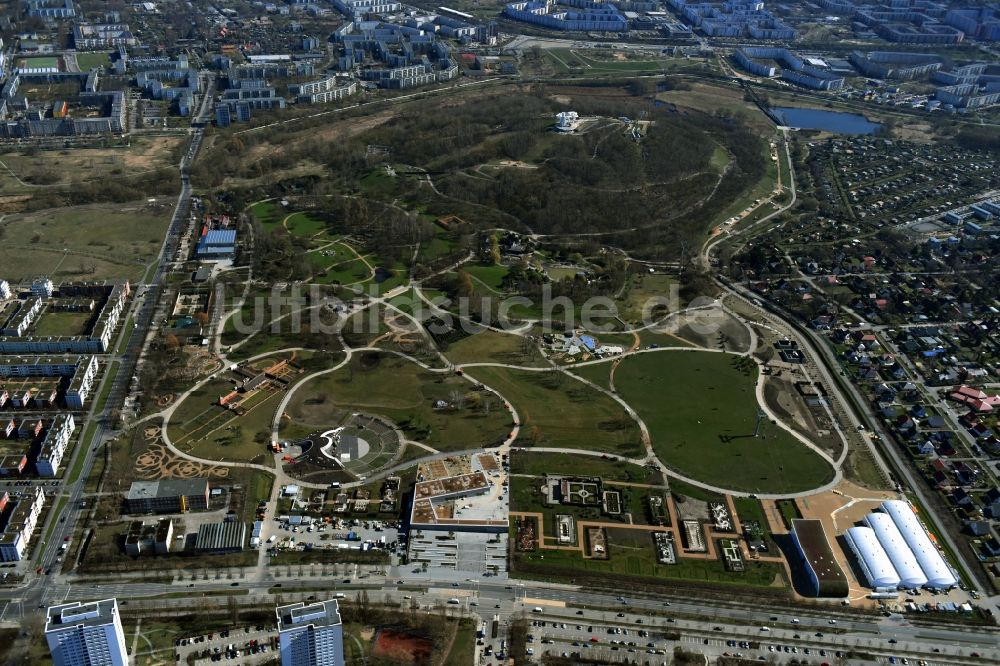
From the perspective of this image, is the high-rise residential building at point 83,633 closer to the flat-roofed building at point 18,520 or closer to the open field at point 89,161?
the flat-roofed building at point 18,520

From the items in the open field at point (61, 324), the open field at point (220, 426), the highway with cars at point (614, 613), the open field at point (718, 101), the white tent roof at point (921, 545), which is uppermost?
the open field at point (718, 101)

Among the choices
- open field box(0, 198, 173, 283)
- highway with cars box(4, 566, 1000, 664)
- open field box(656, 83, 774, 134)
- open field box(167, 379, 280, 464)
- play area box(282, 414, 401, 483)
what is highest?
open field box(656, 83, 774, 134)

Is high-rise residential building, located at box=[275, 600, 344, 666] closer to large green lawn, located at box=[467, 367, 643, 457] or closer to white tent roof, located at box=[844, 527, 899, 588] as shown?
large green lawn, located at box=[467, 367, 643, 457]

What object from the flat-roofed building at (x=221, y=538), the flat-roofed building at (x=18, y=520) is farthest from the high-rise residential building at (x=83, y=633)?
the flat-roofed building at (x=18, y=520)

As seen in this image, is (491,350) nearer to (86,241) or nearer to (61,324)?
(61,324)

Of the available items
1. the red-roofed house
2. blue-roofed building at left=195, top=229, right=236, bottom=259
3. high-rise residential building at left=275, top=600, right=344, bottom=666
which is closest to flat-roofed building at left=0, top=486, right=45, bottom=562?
high-rise residential building at left=275, top=600, right=344, bottom=666

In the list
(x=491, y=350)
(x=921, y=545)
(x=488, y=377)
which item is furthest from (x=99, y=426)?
(x=921, y=545)

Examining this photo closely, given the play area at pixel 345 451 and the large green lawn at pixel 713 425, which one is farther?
the large green lawn at pixel 713 425
